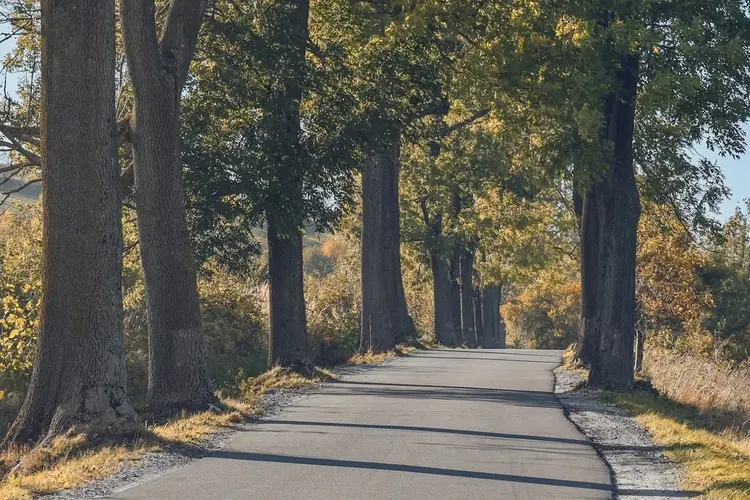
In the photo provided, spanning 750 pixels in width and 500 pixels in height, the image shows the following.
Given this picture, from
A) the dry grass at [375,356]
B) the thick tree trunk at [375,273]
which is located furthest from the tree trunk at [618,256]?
the thick tree trunk at [375,273]

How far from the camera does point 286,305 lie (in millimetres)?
24781

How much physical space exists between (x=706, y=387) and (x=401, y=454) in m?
12.3

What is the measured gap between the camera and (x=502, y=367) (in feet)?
108

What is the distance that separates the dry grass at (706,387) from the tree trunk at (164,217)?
9101 millimetres

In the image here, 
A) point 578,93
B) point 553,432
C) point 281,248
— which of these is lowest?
point 553,432

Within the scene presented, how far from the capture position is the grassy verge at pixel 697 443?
11.3m

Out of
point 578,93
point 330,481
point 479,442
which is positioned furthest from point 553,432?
point 578,93

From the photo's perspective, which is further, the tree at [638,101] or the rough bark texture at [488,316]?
the rough bark texture at [488,316]

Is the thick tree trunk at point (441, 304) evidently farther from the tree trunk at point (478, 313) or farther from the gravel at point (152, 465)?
the gravel at point (152, 465)

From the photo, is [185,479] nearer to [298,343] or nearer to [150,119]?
[150,119]

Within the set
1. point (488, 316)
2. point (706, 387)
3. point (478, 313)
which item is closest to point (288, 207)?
point (706, 387)

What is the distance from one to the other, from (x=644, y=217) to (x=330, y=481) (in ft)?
88.7

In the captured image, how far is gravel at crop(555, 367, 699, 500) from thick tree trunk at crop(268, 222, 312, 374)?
18.8ft

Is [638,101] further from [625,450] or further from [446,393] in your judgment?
[625,450]
